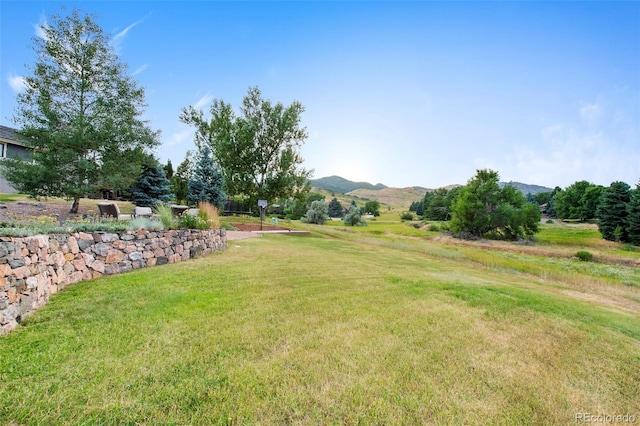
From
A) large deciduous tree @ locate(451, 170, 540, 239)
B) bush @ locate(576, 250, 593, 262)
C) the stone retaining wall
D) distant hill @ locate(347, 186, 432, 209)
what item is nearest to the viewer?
the stone retaining wall

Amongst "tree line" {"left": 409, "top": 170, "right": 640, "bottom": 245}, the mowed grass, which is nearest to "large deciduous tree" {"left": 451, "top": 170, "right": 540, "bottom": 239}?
"tree line" {"left": 409, "top": 170, "right": 640, "bottom": 245}

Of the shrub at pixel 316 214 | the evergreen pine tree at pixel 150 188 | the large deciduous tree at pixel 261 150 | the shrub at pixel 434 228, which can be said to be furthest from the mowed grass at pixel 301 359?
the shrub at pixel 434 228

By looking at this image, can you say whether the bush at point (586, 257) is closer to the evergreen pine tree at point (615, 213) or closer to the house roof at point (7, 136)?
the evergreen pine tree at point (615, 213)

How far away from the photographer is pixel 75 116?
13.1 m

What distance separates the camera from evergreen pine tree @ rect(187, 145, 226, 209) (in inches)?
1001

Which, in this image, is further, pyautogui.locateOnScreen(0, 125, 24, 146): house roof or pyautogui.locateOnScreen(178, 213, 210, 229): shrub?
pyautogui.locateOnScreen(0, 125, 24, 146): house roof

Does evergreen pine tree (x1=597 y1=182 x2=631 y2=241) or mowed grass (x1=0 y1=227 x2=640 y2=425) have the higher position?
evergreen pine tree (x1=597 y1=182 x2=631 y2=241)

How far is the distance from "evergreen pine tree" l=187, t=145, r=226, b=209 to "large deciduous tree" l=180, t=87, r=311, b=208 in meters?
0.87

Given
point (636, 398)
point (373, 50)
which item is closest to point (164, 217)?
point (636, 398)

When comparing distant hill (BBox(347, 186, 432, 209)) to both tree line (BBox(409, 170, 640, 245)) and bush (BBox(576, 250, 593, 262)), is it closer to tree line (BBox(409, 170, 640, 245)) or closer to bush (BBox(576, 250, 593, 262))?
tree line (BBox(409, 170, 640, 245))

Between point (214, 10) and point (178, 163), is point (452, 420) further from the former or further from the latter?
point (178, 163)

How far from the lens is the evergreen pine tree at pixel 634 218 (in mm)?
25312

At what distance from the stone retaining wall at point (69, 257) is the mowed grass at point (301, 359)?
0.84 ft

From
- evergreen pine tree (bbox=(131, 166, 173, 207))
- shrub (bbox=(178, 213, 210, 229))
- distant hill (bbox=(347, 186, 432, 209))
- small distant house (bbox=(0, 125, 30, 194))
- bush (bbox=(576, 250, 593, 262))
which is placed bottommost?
bush (bbox=(576, 250, 593, 262))
